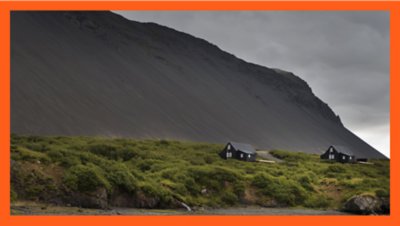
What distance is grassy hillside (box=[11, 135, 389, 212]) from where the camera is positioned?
30.1 m

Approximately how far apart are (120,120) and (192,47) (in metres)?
73.1

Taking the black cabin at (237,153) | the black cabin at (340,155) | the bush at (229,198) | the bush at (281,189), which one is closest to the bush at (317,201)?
the bush at (281,189)

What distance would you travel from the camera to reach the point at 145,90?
106m

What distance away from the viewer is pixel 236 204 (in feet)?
127

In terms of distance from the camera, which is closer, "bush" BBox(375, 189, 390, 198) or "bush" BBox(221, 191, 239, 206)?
"bush" BBox(221, 191, 239, 206)

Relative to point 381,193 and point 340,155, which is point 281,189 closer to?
point 381,193

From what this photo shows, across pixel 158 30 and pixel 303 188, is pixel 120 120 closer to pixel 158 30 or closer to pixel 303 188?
pixel 303 188

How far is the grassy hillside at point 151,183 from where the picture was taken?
3014 cm

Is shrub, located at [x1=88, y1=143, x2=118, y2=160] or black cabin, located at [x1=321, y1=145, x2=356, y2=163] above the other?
shrub, located at [x1=88, y1=143, x2=118, y2=160]

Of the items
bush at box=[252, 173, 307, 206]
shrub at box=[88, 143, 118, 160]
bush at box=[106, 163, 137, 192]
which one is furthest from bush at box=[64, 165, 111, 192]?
shrub at box=[88, 143, 118, 160]

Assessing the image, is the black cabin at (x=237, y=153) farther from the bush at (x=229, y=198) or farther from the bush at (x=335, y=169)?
the bush at (x=229, y=198)

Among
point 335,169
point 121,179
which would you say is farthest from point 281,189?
point 335,169

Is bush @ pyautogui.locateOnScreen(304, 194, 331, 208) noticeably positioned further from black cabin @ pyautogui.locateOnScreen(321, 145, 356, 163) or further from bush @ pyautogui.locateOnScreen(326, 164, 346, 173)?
black cabin @ pyautogui.locateOnScreen(321, 145, 356, 163)

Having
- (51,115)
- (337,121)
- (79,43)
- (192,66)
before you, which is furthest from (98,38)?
(337,121)
